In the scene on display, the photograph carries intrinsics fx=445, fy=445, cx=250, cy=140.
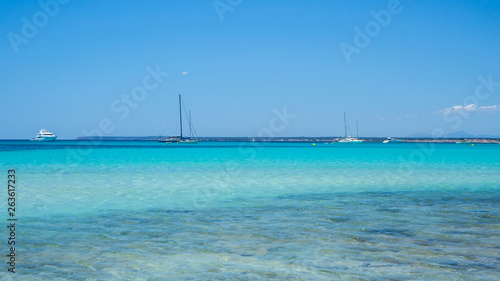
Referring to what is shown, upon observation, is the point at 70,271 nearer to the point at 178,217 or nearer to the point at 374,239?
the point at 178,217

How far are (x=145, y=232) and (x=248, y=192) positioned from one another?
7.52m

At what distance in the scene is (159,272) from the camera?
6402 mm

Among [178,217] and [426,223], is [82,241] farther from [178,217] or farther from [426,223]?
[426,223]

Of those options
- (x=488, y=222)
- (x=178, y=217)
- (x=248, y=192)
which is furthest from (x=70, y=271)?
(x=248, y=192)

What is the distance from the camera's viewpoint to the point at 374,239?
27.0 ft

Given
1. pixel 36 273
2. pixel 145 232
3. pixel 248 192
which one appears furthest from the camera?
pixel 248 192

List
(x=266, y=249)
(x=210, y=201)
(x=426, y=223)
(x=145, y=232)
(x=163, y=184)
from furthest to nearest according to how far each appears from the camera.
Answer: (x=163, y=184), (x=210, y=201), (x=426, y=223), (x=145, y=232), (x=266, y=249)

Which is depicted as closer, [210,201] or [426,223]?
[426,223]

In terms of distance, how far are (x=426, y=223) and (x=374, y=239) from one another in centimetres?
216

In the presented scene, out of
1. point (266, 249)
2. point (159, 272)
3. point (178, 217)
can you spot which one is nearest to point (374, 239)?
point (266, 249)

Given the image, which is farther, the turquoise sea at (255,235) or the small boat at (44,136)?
the small boat at (44,136)

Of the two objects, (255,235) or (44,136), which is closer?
(255,235)

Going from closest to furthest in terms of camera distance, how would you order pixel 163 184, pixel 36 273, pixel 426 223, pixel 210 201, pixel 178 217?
1. pixel 36 273
2. pixel 426 223
3. pixel 178 217
4. pixel 210 201
5. pixel 163 184

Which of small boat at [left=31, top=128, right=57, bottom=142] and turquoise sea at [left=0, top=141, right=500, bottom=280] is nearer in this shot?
turquoise sea at [left=0, top=141, right=500, bottom=280]
